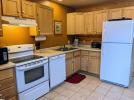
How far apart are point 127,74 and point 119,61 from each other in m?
0.38

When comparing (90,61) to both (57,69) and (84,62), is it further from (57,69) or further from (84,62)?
(57,69)

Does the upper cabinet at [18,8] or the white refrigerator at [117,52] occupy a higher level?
the upper cabinet at [18,8]

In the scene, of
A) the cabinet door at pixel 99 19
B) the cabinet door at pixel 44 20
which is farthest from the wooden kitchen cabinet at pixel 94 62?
the cabinet door at pixel 44 20

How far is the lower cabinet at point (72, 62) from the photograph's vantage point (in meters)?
3.53

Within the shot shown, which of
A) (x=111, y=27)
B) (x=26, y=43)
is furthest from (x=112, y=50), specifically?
(x=26, y=43)

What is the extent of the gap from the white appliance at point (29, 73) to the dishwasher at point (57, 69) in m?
0.16

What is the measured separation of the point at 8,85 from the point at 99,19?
3.17 meters

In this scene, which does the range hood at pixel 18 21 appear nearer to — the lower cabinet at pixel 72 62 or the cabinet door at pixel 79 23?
the lower cabinet at pixel 72 62

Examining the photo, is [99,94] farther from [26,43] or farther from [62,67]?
[26,43]

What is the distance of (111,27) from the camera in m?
3.08

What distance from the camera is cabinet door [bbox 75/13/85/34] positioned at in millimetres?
4117

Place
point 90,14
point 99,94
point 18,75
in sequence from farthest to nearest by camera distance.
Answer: point 90,14
point 99,94
point 18,75

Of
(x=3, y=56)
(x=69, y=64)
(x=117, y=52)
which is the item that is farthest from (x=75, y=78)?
(x=3, y=56)

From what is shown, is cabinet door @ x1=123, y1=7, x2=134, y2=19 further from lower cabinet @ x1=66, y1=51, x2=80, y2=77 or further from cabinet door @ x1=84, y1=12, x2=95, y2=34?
lower cabinet @ x1=66, y1=51, x2=80, y2=77
